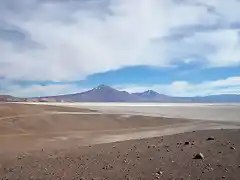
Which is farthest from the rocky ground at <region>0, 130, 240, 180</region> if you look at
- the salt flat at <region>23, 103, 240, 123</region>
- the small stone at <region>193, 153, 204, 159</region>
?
the salt flat at <region>23, 103, 240, 123</region>

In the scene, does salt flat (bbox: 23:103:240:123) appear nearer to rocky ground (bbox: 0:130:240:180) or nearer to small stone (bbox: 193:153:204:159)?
rocky ground (bbox: 0:130:240:180)

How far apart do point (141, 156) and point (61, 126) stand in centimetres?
1587

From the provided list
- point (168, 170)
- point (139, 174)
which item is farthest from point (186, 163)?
point (139, 174)

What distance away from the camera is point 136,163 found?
423 inches

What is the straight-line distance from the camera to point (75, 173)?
9703 mm

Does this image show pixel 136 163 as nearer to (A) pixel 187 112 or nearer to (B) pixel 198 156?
(B) pixel 198 156

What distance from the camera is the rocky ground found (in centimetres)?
927

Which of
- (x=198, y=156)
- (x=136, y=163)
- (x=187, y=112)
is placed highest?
(x=187, y=112)

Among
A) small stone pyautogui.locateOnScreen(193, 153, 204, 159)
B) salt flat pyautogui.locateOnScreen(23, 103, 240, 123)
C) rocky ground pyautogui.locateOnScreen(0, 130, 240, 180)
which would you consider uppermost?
salt flat pyautogui.locateOnScreen(23, 103, 240, 123)

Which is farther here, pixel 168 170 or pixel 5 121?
pixel 5 121

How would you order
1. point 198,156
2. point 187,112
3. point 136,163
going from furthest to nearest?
point 187,112, point 198,156, point 136,163

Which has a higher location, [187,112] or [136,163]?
[187,112]

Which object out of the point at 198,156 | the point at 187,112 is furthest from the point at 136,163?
the point at 187,112

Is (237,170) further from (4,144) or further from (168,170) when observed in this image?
(4,144)
